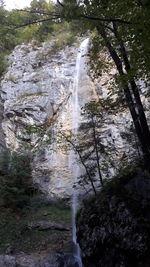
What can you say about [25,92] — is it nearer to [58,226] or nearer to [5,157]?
[5,157]

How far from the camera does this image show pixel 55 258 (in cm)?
888

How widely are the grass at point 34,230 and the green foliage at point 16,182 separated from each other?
1.36ft

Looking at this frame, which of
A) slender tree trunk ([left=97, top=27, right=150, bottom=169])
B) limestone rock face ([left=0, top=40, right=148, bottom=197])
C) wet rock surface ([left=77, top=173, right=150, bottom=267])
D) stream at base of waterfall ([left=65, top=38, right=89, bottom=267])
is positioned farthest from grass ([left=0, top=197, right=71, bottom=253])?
slender tree trunk ([left=97, top=27, right=150, bottom=169])

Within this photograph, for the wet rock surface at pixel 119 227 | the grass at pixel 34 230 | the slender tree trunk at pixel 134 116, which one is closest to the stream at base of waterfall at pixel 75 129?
the grass at pixel 34 230

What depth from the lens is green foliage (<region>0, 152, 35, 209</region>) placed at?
12.4 meters

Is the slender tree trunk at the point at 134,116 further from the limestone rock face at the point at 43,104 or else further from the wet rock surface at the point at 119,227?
the limestone rock face at the point at 43,104

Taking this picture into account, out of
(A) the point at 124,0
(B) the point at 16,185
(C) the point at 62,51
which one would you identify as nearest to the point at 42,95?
(C) the point at 62,51

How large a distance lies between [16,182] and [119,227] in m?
7.37

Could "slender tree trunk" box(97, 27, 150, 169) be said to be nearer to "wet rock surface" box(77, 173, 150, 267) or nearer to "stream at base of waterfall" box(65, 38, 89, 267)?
"wet rock surface" box(77, 173, 150, 267)

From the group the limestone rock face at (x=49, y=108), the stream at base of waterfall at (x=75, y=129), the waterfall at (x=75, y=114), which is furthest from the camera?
the limestone rock face at (x=49, y=108)

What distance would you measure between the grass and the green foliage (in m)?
0.42

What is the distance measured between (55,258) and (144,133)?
4.87 metres

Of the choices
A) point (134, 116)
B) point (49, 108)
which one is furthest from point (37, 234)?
point (49, 108)

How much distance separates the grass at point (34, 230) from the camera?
9.73 metres
